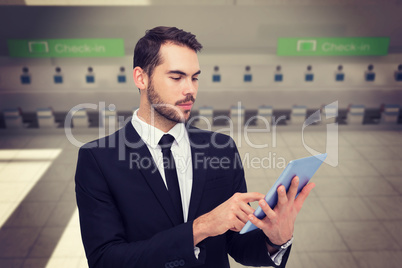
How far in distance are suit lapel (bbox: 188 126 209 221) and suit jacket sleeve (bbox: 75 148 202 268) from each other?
18cm

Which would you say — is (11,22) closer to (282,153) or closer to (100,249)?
(282,153)

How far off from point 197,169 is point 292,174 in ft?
1.53

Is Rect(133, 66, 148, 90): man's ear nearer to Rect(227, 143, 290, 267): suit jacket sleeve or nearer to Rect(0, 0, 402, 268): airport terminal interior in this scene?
Rect(227, 143, 290, 267): suit jacket sleeve

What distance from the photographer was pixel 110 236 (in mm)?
1216

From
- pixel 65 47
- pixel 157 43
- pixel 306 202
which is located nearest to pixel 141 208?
pixel 157 43

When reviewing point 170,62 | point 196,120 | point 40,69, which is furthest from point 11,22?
point 170,62

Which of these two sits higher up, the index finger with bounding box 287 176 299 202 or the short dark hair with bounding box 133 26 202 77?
the short dark hair with bounding box 133 26 202 77

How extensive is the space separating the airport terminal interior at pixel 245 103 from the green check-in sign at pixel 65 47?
2 cm

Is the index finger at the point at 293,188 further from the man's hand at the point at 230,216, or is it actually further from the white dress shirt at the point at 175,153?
the white dress shirt at the point at 175,153

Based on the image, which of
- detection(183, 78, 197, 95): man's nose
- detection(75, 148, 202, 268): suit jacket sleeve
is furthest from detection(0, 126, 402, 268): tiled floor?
detection(183, 78, 197, 95): man's nose

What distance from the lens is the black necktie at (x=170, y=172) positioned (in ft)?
4.41

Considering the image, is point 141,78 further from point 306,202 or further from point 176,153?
point 306,202

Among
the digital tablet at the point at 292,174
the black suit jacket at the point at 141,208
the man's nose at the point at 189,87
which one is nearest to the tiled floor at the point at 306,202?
the black suit jacket at the point at 141,208

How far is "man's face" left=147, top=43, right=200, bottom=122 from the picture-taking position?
A: 4.29 ft
